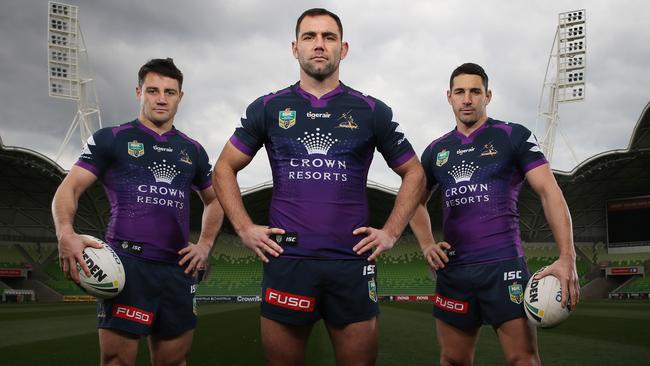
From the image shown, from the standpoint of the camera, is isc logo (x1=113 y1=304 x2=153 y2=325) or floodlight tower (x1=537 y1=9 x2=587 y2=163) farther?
floodlight tower (x1=537 y1=9 x2=587 y2=163)

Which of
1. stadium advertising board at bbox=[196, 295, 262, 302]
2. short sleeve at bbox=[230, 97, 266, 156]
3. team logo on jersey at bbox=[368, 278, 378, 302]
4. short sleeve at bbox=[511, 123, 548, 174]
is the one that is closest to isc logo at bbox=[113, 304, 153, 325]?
short sleeve at bbox=[230, 97, 266, 156]

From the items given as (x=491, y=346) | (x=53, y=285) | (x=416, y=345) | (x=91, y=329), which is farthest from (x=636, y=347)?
(x=53, y=285)

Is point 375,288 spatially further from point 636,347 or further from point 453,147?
point 636,347

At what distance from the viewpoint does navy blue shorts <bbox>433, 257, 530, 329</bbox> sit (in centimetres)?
408

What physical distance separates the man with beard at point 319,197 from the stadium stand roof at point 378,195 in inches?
1418

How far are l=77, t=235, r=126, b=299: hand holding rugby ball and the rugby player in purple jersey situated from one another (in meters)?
2.55

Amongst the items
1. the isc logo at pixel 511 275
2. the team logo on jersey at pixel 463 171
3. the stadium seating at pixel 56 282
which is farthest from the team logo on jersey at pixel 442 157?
the stadium seating at pixel 56 282

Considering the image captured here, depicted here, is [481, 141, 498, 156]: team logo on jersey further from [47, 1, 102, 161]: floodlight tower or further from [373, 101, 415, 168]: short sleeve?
[47, 1, 102, 161]: floodlight tower

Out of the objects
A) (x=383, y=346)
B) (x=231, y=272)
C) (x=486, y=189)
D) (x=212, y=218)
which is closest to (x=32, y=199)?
(x=231, y=272)

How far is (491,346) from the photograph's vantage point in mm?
10000

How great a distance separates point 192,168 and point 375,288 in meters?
2.16

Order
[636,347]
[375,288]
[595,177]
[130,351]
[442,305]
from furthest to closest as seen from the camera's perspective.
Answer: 1. [595,177]
2. [636,347]
3. [442,305]
4. [130,351]
5. [375,288]

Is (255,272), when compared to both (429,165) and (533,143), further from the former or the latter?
(533,143)

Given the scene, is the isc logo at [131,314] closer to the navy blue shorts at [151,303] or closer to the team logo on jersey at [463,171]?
the navy blue shorts at [151,303]
